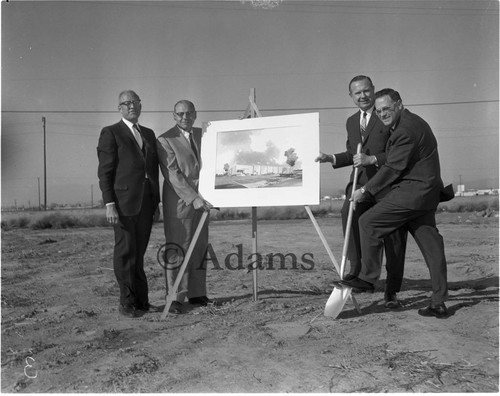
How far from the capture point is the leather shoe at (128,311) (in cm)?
403

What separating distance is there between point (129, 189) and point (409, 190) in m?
2.14

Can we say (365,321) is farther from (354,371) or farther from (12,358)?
(12,358)

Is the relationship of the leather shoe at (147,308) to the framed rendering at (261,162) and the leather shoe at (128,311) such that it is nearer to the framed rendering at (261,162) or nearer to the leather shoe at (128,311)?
the leather shoe at (128,311)

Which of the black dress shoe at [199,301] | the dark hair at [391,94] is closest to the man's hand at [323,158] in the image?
the dark hair at [391,94]

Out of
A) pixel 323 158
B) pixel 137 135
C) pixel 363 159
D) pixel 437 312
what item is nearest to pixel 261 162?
pixel 323 158

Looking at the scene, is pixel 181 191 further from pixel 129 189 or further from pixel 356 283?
pixel 356 283

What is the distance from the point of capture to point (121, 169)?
12.9 feet

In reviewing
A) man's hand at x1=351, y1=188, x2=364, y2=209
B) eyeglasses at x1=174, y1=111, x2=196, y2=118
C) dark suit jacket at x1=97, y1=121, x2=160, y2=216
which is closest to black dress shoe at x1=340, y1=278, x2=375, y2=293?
man's hand at x1=351, y1=188, x2=364, y2=209

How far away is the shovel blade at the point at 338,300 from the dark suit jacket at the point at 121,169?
168 cm

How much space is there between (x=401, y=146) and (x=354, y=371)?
158 centimetres

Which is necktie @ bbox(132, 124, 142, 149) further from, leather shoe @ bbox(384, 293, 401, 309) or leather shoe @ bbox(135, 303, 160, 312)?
leather shoe @ bbox(384, 293, 401, 309)

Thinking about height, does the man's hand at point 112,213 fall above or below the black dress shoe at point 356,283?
above

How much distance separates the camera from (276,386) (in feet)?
8.63

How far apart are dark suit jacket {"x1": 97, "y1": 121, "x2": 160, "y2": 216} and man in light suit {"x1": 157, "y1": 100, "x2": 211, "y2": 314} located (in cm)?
27
